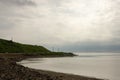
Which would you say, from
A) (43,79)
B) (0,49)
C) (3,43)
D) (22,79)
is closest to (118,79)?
(43,79)

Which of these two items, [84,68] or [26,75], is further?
[84,68]

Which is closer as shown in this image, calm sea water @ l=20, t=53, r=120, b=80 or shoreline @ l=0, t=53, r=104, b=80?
shoreline @ l=0, t=53, r=104, b=80

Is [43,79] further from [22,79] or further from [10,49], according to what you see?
[10,49]

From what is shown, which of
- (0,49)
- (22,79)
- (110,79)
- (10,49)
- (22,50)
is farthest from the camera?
(22,50)

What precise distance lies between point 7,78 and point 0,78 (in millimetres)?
764

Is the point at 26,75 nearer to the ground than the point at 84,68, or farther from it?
farther from it

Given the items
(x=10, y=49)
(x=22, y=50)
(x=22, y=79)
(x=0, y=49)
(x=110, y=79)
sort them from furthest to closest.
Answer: (x=22, y=50)
(x=10, y=49)
(x=0, y=49)
(x=110, y=79)
(x=22, y=79)

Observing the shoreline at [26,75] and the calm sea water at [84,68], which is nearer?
the shoreline at [26,75]

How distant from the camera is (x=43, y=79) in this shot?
26.5 m

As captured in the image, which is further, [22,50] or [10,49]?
[22,50]

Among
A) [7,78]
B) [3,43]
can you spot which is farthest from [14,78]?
[3,43]

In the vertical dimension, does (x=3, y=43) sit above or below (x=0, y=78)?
above

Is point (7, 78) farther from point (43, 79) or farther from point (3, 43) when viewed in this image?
point (3, 43)

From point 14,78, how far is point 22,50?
166 m
